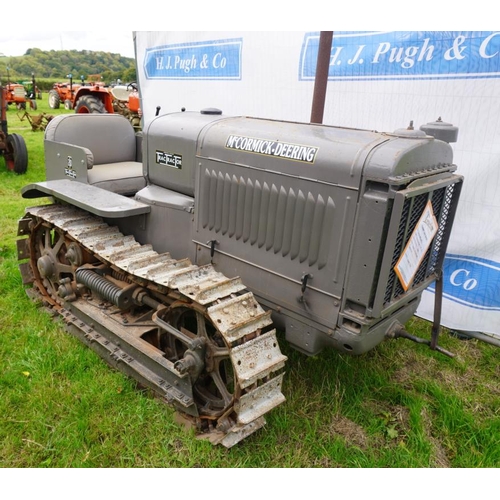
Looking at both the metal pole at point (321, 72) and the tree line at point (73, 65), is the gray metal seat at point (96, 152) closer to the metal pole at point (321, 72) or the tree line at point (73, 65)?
the metal pole at point (321, 72)

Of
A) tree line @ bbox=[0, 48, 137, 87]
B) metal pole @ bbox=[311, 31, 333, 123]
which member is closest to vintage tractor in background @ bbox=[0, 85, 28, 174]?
metal pole @ bbox=[311, 31, 333, 123]

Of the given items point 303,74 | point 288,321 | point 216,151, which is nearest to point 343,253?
point 288,321

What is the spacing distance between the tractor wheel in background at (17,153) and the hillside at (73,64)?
29.3 meters

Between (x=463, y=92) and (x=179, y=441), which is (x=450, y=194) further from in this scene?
(x=179, y=441)

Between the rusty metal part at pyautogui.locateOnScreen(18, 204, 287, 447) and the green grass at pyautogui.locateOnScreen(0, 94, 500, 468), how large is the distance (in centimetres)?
17

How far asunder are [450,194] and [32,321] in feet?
11.6

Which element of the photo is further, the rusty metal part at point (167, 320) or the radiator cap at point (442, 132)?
the radiator cap at point (442, 132)

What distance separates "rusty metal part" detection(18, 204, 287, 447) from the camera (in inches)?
109

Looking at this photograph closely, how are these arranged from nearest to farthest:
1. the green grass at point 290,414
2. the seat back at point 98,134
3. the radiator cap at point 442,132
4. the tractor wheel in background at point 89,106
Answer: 1. the green grass at point 290,414
2. the radiator cap at point 442,132
3. the seat back at point 98,134
4. the tractor wheel in background at point 89,106

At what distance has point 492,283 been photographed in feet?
14.6

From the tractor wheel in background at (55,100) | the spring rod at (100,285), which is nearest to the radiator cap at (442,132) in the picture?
the spring rod at (100,285)

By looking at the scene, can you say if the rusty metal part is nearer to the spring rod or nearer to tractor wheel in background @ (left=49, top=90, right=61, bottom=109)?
the spring rod

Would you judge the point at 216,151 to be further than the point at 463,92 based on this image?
No

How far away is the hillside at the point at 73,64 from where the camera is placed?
36938 mm
